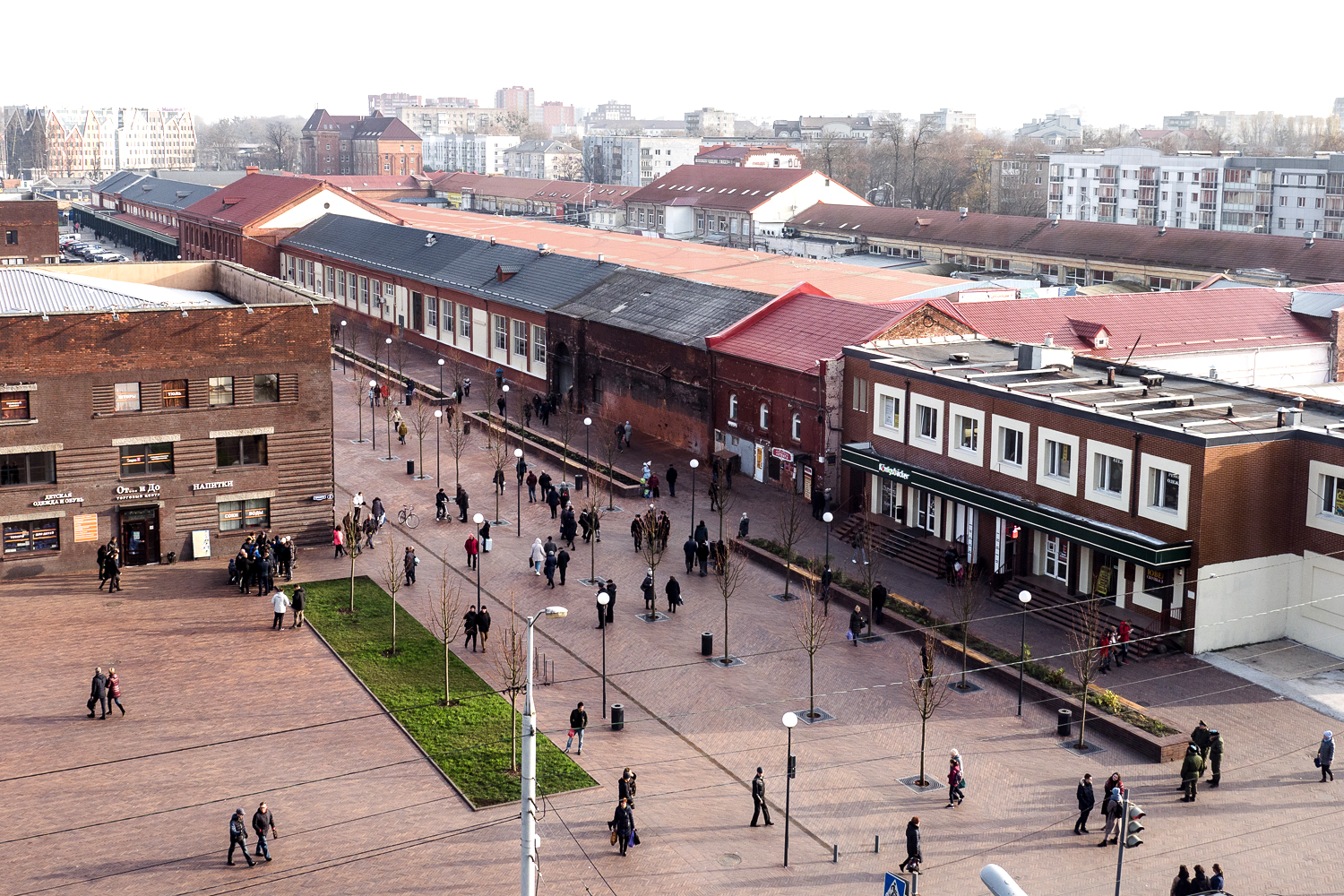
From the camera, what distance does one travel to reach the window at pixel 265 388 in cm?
4184

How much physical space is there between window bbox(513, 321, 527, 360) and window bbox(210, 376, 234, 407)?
27667 mm

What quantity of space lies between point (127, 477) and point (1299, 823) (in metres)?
31.4

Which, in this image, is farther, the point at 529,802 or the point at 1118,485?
the point at 1118,485

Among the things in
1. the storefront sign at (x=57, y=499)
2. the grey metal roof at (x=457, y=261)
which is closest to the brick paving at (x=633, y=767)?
the storefront sign at (x=57, y=499)

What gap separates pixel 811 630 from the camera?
99.7ft

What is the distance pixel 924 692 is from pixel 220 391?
938 inches

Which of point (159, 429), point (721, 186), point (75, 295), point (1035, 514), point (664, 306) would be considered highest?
point (721, 186)

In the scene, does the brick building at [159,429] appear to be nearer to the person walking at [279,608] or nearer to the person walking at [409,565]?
the person walking at [409,565]


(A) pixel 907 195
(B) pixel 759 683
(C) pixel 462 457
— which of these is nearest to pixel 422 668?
(B) pixel 759 683

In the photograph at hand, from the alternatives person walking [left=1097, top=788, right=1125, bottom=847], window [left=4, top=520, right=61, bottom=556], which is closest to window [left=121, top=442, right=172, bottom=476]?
window [left=4, top=520, right=61, bottom=556]

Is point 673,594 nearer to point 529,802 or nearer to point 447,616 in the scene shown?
point 447,616

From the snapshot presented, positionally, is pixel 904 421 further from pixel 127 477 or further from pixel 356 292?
pixel 356 292

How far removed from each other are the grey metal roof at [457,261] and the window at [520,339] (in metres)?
1.15

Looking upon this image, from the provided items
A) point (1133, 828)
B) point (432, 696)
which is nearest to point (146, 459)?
point (432, 696)
